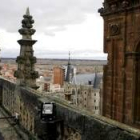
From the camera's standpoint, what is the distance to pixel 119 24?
7.64 meters

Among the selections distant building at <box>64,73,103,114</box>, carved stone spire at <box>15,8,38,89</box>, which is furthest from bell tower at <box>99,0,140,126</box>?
distant building at <box>64,73,103,114</box>

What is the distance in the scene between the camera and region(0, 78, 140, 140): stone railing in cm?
350

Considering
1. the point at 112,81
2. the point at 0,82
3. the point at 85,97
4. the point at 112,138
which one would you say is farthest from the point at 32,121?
the point at 85,97

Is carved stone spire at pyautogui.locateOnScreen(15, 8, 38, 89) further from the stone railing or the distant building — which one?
the distant building

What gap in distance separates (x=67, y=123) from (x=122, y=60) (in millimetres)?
3220

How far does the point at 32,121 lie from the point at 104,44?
275cm

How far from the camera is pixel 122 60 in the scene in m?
7.64

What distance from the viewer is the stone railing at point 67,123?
11.5ft

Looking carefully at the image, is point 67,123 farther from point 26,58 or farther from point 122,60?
point 26,58

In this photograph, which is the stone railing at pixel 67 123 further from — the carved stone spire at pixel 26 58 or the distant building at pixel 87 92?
the distant building at pixel 87 92

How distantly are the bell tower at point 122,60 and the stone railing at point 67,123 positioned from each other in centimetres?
202

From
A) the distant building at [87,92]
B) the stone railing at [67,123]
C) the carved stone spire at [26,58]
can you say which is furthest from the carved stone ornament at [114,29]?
the distant building at [87,92]

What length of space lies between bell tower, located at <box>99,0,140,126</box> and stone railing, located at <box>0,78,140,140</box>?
2.02m

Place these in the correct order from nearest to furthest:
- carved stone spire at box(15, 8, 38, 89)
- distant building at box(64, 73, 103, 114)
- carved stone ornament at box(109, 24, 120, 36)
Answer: carved stone ornament at box(109, 24, 120, 36) < carved stone spire at box(15, 8, 38, 89) < distant building at box(64, 73, 103, 114)
